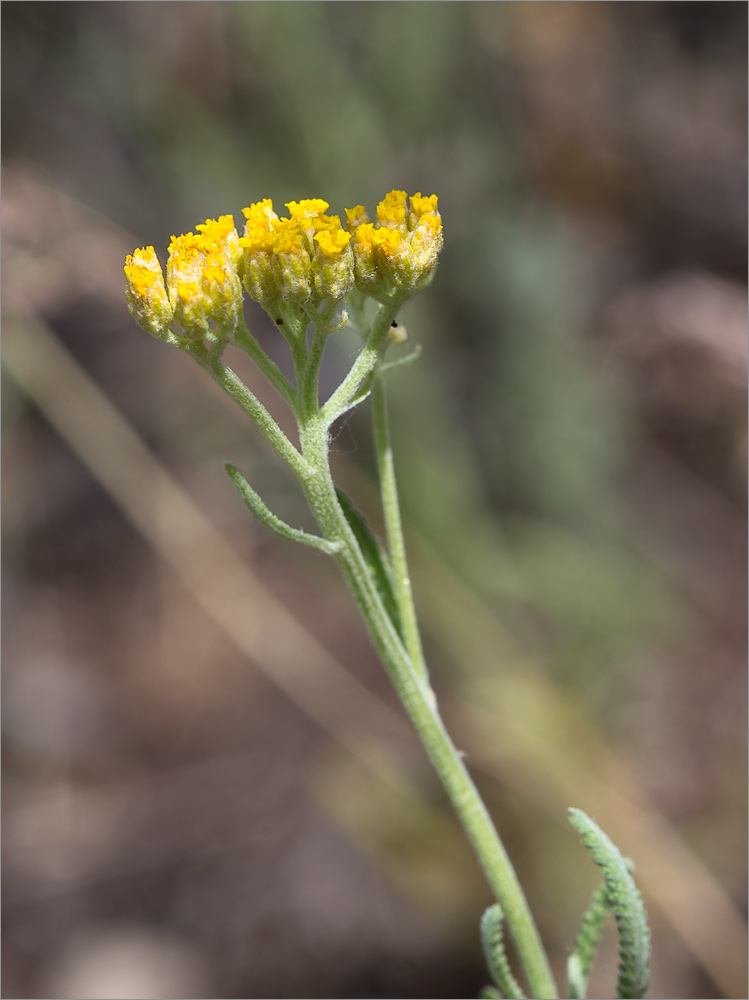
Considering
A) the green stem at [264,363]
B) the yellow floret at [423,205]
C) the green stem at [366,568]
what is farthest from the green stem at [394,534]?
the yellow floret at [423,205]

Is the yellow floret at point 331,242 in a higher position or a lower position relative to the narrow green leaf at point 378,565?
higher

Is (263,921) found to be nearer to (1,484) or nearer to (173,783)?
(173,783)

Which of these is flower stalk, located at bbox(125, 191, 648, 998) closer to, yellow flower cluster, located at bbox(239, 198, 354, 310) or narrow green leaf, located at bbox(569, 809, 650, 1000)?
yellow flower cluster, located at bbox(239, 198, 354, 310)

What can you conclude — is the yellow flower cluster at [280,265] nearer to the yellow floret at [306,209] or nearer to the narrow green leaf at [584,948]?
the yellow floret at [306,209]

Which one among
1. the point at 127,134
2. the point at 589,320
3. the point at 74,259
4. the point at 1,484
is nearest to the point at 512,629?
the point at 589,320

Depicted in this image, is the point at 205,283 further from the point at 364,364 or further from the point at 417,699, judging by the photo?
the point at 417,699
